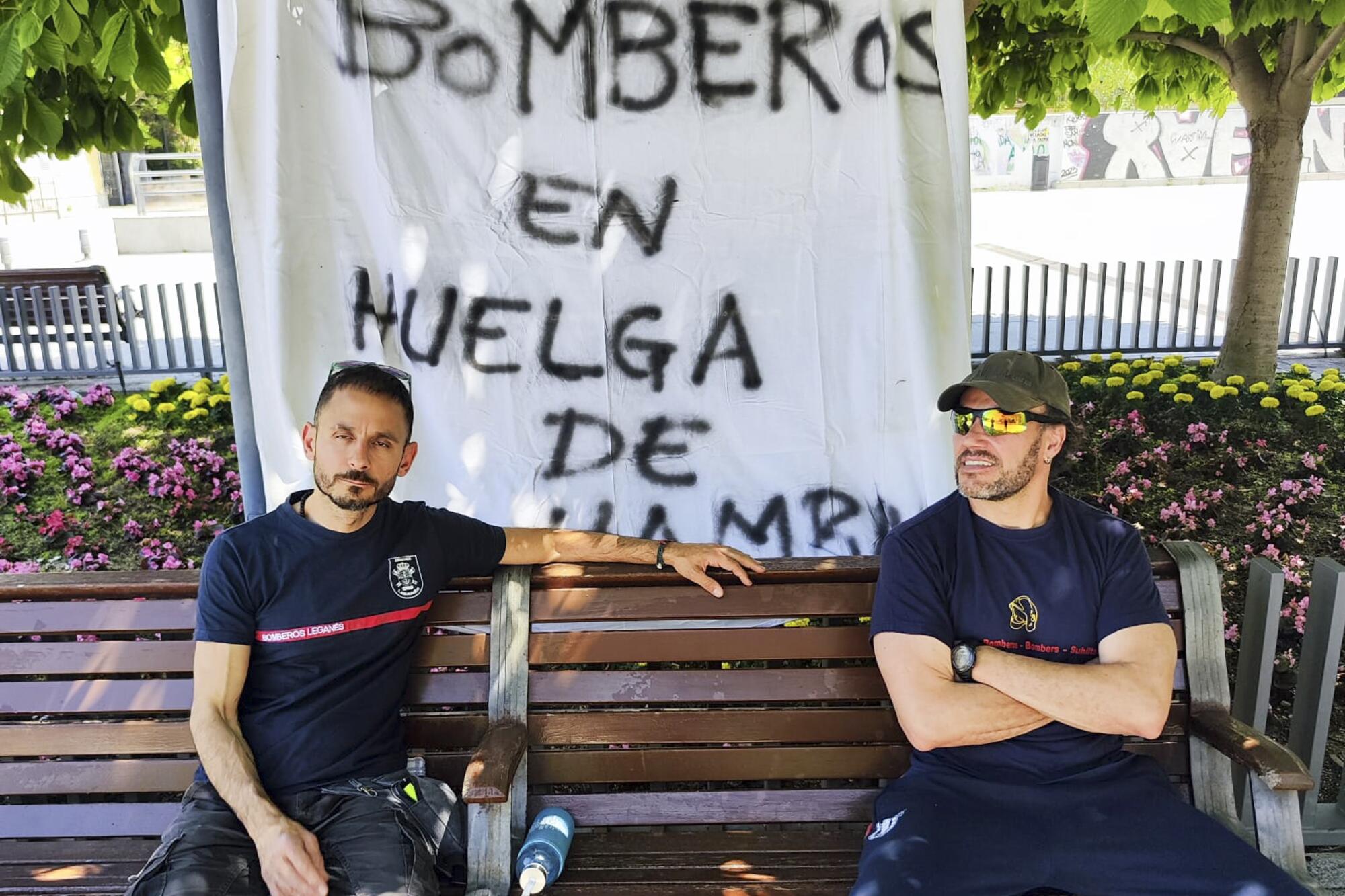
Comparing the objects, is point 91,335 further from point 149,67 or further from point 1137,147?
point 1137,147

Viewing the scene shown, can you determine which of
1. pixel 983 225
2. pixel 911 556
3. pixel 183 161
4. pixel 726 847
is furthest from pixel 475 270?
pixel 183 161

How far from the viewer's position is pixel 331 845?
2.29m

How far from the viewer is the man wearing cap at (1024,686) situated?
2.20m

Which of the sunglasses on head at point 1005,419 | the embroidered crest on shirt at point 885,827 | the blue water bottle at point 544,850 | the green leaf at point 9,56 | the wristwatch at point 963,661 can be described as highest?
the green leaf at point 9,56

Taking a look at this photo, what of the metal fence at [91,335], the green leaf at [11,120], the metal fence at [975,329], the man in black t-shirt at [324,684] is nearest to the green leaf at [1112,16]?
the man in black t-shirt at [324,684]

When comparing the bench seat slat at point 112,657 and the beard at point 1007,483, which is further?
the bench seat slat at point 112,657

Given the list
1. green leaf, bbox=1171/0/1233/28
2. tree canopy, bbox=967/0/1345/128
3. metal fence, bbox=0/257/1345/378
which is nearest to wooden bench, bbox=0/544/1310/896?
green leaf, bbox=1171/0/1233/28

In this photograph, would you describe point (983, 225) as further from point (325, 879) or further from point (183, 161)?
point (325, 879)

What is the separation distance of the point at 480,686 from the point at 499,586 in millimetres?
250

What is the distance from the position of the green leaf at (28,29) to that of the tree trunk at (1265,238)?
6473 mm

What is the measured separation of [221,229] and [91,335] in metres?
9.33

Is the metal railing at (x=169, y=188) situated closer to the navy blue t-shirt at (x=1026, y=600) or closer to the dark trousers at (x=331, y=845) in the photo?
the dark trousers at (x=331, y=845)

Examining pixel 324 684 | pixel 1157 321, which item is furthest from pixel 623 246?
pixel 1157 321

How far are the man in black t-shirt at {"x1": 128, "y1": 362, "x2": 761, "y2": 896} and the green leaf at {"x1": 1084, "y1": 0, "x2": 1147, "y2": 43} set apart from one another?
1.44 meters
